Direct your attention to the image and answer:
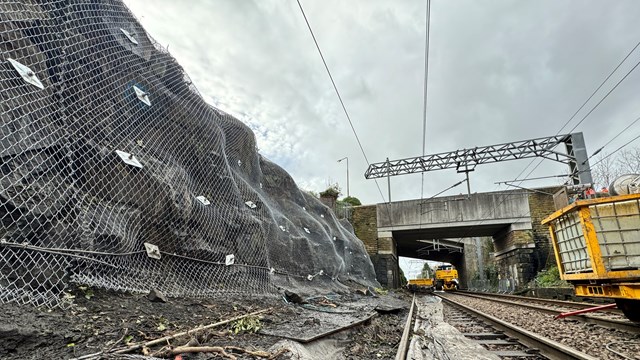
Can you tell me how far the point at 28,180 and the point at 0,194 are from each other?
0.32 m

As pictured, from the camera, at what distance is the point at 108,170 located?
404 cm

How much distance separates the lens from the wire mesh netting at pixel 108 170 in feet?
10.0

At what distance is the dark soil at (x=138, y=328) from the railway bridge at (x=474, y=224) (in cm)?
1848

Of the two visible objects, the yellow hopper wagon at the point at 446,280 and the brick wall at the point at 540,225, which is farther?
the yellow hopper wagon at the point at 446,280

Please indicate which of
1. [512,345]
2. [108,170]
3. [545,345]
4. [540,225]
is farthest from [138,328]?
[540,225]

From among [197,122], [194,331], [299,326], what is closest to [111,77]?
[197,122]

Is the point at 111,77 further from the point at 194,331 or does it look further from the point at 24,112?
the point at 194,331

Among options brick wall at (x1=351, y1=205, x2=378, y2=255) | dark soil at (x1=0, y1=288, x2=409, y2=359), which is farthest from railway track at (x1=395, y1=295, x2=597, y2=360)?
brick wall at (x1=351, y1=205, x2=378, y2=255)

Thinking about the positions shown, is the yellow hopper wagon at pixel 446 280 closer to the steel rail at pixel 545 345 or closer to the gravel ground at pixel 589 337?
the gravel ground at pixel 589 337

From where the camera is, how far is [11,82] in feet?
10.5

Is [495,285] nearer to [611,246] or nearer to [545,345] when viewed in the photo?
[611,246]

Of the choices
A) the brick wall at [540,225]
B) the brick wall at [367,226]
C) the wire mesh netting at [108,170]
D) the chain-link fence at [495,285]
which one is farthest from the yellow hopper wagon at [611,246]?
the brick wall at [367,226]

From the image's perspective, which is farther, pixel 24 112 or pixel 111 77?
pixel 111 77

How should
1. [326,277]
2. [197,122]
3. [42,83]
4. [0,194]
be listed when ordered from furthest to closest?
1. [326,277]
2. [197,122]
3. [42,83]
4. [0,194]
